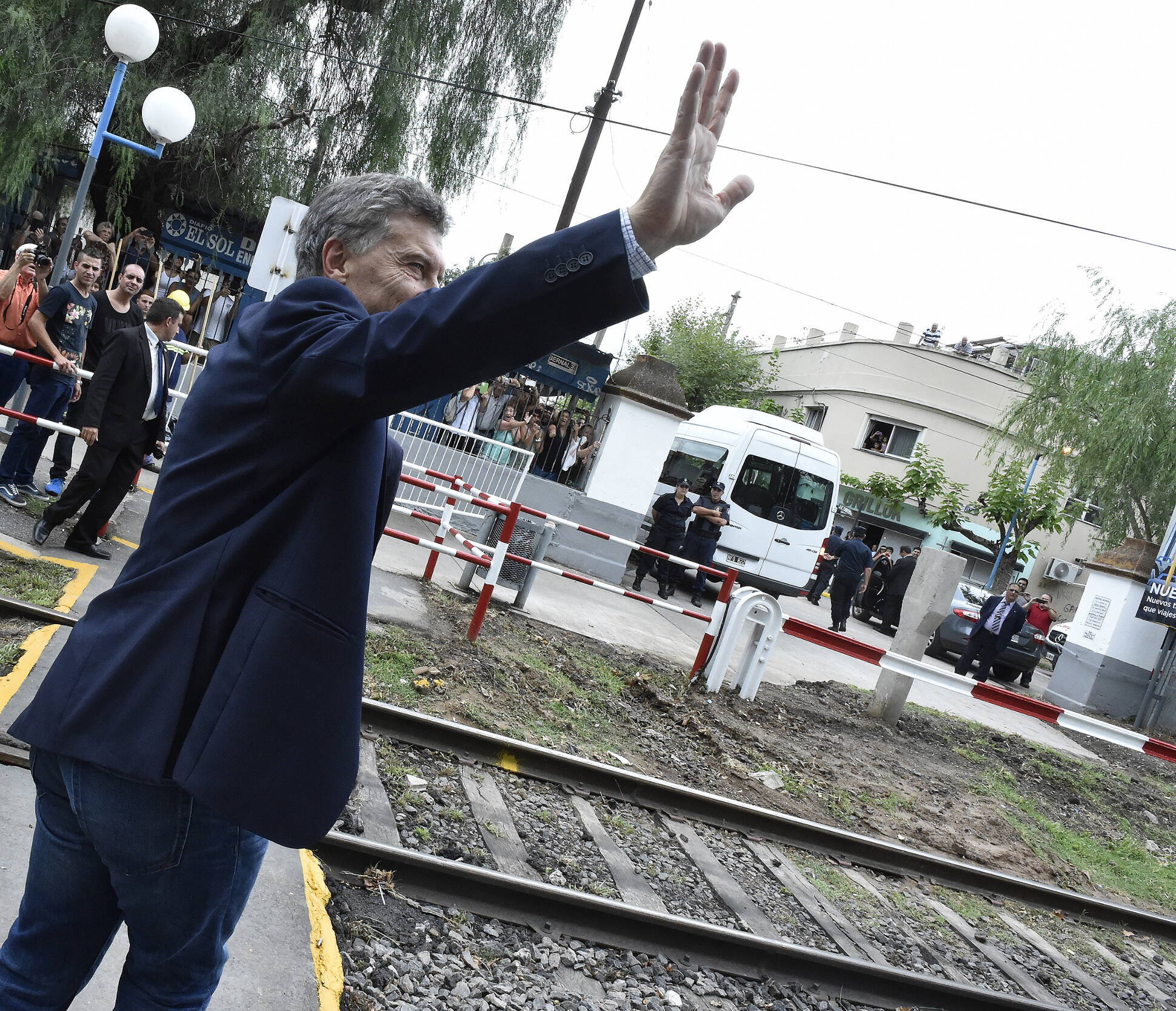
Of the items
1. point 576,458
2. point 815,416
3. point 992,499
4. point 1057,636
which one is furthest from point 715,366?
point 576,458

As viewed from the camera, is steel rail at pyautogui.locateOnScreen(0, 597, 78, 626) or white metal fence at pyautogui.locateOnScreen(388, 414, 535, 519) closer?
steel rail at pyautogui.locateOnScreen(0, 597, 78, 626)

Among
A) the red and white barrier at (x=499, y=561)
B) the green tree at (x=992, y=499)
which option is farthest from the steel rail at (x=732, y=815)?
the green tree at (x=992, y=499)

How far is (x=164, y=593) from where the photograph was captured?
4.96 ft

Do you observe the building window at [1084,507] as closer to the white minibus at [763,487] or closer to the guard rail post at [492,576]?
the white minibus at [763,487]

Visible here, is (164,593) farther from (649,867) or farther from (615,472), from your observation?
(615,472)

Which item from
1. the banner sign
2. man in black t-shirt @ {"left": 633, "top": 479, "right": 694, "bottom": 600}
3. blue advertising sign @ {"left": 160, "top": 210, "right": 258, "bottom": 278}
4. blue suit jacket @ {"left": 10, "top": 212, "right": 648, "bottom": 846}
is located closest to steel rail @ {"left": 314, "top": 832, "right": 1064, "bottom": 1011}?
blue suit jacket @ {"left": 10, "top": 212, "right": 648, "bottom": 846}

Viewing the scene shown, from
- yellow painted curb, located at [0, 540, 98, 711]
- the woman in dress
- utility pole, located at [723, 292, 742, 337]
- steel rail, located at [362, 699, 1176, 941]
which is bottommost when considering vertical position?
yellow painted curb, located at [0, 540, 98, 711]

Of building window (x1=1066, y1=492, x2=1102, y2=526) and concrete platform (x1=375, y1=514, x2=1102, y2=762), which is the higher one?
building window (x1=1066, y1=492, x2=1102, y2=526)

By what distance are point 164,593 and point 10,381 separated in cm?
814

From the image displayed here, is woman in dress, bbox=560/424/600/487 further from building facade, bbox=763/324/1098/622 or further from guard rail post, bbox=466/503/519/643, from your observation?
building facade, bbox=763/324/1098/622

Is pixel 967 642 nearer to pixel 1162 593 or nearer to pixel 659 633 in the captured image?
pixel 1162 593

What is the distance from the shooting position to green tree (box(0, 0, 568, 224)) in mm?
14898

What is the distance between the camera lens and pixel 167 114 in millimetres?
9906

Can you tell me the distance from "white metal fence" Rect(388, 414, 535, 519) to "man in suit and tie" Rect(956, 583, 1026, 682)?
7.53 m
